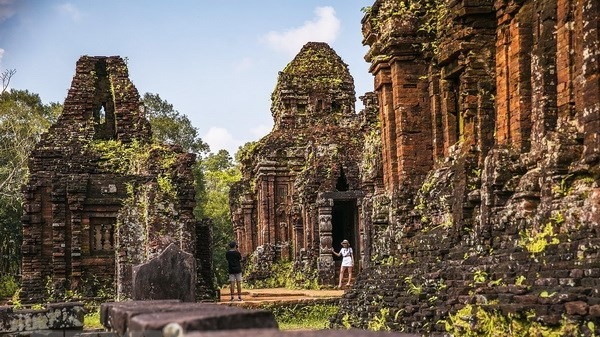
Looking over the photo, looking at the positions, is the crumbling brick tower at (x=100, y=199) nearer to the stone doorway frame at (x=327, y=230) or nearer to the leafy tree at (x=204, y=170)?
the stone doorway frame at (x=327, y=230)

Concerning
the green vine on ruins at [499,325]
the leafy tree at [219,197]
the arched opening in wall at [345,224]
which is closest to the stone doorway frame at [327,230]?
the arched opening in wall at [345,224]

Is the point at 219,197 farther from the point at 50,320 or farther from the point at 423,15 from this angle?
the point at 50,320

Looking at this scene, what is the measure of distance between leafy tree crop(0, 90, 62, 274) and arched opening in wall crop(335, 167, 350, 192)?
1303cm

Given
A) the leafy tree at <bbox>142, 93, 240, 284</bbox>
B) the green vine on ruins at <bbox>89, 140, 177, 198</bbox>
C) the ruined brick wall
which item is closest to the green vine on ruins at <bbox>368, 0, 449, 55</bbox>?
the ruined brick wall

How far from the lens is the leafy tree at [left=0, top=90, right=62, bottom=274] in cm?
4288

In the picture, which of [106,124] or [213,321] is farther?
[106,124]

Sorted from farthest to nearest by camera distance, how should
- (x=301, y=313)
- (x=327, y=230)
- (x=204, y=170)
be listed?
(x=204, y=170) < (x=327, y=230) < (x=301, y=313)

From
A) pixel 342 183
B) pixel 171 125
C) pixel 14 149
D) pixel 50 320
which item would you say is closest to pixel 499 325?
pixel 50 320

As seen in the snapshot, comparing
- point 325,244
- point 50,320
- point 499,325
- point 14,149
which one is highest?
point 14,149

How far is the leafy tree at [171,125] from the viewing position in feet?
196

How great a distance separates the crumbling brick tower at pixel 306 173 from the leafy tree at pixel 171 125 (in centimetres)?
1737

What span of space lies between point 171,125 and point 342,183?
2748 centimetres

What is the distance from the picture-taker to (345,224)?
120ft

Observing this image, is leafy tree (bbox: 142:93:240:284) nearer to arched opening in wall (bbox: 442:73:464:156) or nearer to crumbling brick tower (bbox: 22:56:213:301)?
crumbling brick tower (bbox: 22:56:213:301)
